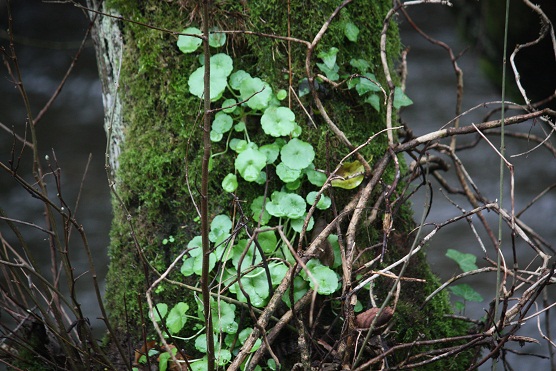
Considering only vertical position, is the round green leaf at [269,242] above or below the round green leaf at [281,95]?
below

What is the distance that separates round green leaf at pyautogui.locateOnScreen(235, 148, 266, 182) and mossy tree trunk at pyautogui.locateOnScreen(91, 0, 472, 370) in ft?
0.31

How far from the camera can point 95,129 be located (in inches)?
234

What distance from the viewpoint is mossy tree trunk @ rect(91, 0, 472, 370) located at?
6.65ft

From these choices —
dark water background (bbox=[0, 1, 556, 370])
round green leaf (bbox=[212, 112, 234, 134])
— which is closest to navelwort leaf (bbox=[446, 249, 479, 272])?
round green leaf (bbox=[212, 112, 234, 134])

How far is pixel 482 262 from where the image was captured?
17.2 feet

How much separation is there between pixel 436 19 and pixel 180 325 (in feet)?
20.3

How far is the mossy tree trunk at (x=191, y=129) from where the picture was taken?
79.8 inches

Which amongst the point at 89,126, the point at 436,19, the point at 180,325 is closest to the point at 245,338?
the point at 180,325

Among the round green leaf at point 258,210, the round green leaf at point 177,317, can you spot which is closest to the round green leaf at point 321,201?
the round green leaf at point 258,210

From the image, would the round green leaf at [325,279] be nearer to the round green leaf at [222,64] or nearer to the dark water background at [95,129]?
the round green leaf at [222,64]

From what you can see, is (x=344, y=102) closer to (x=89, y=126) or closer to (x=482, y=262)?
(x=482, y=262)

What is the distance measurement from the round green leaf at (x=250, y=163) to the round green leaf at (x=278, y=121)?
8 centimetres

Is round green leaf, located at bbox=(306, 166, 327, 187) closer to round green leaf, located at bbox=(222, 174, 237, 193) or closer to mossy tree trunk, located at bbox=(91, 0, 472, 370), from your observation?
mossy tree trunk, located at bbox=(91, 0, 472, 370)

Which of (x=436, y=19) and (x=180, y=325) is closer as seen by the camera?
(x=180, y=325)
